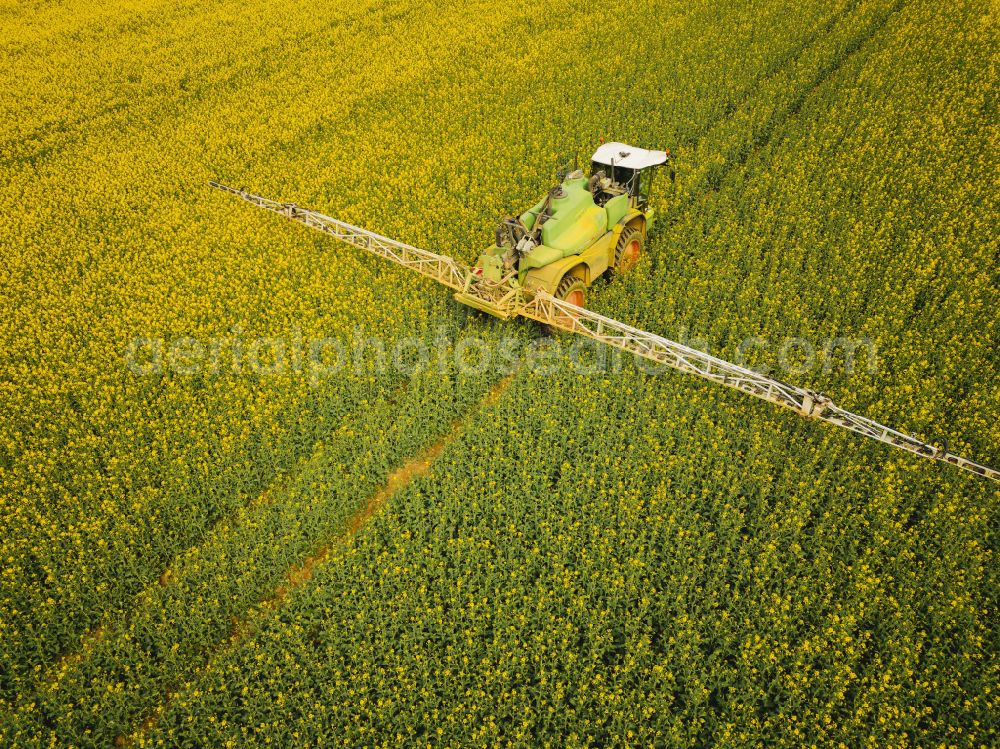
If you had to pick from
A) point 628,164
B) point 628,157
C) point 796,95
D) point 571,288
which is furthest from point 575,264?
point 796,95

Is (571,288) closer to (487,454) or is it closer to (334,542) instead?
(487,454)

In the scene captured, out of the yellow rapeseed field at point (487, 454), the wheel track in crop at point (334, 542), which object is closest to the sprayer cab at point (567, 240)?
the yellow rapeseed field at point (487, 454)

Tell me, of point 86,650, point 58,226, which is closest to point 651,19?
point 58,226

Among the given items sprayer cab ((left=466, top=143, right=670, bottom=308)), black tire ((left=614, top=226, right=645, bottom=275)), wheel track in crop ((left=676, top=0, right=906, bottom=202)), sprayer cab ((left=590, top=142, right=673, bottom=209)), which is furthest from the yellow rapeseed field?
sprayer cab ((left=590, top=142, right=673, bottom=209))

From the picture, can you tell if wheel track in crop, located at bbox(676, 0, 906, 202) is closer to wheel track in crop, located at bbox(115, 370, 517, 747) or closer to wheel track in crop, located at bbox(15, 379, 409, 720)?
wheel track in crop, located at bbox(115, 370, 517, 747)

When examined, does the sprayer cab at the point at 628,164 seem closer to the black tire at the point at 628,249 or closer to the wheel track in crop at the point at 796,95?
the black tire at the point at 628,249

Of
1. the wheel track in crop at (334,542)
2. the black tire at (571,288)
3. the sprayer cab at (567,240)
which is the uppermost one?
the sprayer cab at (567,240)

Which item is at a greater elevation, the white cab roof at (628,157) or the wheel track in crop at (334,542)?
the white cab roof at (628,157)
